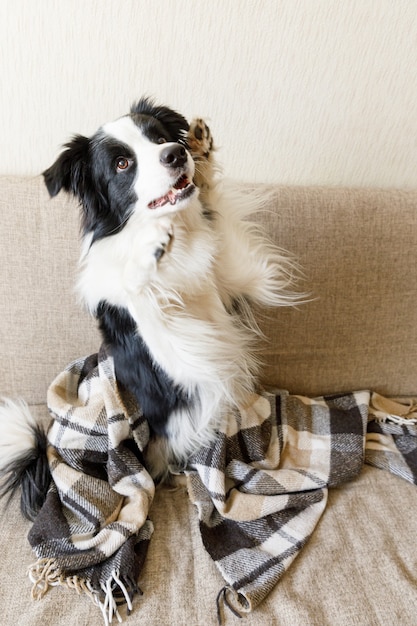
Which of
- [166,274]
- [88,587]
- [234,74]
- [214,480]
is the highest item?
[234,74]

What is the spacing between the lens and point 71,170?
1.14 meters

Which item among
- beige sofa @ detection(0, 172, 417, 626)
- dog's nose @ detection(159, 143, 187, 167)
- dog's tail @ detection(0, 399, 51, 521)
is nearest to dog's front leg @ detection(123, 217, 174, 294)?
dog's nose @ detection(159, 143, 187, 167)

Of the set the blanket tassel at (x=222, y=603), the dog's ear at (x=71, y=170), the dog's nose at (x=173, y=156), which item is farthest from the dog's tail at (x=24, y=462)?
the dog's nose at (x=173, y=156)

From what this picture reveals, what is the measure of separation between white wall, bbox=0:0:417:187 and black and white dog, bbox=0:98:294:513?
333 mm

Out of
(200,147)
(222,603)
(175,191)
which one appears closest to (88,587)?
(222,603)

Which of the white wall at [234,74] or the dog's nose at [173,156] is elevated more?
the white wall at [234,74]

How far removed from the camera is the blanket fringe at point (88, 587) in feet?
Result: 3.36

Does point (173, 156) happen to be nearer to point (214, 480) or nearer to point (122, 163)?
point (122, 163)

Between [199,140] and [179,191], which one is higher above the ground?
[199,140]

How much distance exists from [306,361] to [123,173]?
2.97 ft

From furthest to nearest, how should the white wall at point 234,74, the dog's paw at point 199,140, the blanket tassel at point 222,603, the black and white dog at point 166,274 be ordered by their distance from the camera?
the white wall at point 234,74 < the dog's paw at point 199,140 < the black and white dog at point 166,274 < the blanket tassel at point 222,603

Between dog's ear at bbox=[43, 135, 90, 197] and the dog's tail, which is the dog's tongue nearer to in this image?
dog's ear at bbox=[43, 135, 90, 197]

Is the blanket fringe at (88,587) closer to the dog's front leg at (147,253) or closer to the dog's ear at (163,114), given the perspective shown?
the dog's front leg at (147,253)

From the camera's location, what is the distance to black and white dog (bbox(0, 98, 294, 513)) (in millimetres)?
1109
